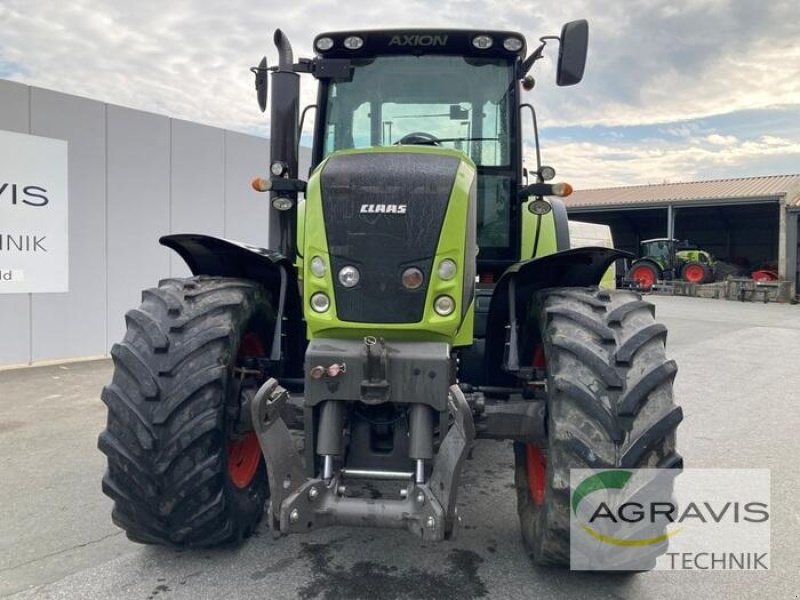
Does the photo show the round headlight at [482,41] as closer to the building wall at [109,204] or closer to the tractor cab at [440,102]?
the tractor cab at [440,102]

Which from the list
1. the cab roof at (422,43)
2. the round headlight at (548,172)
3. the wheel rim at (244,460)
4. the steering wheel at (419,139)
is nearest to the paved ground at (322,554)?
the wheel rim at (244,460)

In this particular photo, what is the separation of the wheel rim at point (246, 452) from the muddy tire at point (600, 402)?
149 cm

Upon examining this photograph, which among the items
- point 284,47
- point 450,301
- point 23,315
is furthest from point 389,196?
point 23,315

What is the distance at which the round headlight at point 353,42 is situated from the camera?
3666 millimetres

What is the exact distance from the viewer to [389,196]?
2721 mm

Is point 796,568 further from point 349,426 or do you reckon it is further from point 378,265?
point 378,265

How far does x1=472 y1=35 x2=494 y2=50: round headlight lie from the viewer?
365 centimetres

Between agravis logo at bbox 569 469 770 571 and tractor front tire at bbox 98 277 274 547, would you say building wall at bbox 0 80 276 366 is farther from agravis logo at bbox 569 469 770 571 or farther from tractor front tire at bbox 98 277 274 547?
agravis logo at bbox 569 469 770 571

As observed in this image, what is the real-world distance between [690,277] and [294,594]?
25.9 m

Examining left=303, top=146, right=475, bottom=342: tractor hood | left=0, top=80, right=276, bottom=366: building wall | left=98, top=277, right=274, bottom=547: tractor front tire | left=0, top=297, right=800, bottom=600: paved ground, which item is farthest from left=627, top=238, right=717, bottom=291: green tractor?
left=98, top=277, right=274, bottom=547: tractor front tire

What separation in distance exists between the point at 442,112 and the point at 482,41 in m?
0.47

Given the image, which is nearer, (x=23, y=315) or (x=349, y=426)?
(x=349, y=426)

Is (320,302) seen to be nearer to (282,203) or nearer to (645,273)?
(282,203)

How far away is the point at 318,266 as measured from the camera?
108 inches
